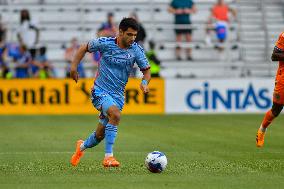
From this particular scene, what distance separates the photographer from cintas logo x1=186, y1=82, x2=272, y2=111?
2873 cm

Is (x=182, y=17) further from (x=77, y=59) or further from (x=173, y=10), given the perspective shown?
(x=77, y=59)

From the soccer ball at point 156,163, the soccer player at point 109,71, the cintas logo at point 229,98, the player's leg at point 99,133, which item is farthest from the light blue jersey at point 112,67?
the cintas logo at point 229,98

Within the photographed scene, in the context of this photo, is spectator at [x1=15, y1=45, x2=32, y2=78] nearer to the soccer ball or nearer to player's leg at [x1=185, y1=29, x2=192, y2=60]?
player's leg at [x1=185, y1=29, x2=192, y2=60]

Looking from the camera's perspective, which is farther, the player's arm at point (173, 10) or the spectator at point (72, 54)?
the player's arm at point (173, 10)

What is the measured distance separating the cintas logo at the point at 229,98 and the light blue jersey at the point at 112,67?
15931 mm

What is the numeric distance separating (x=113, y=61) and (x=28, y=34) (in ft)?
59.5

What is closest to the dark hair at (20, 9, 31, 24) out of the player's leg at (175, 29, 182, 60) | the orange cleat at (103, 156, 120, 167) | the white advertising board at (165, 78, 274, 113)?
the white advertising board at (165, 78, 274, 113)

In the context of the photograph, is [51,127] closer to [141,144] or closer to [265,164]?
[141,144]

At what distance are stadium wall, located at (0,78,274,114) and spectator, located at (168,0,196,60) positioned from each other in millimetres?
3094

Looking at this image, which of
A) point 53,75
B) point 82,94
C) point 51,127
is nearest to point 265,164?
point 51,127

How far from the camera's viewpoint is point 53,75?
30656mm

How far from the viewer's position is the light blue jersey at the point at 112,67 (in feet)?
41.9

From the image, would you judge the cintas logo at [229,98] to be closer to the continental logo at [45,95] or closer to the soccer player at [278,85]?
the continental logo at [45,95]

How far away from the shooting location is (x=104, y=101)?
12633 millimetres
